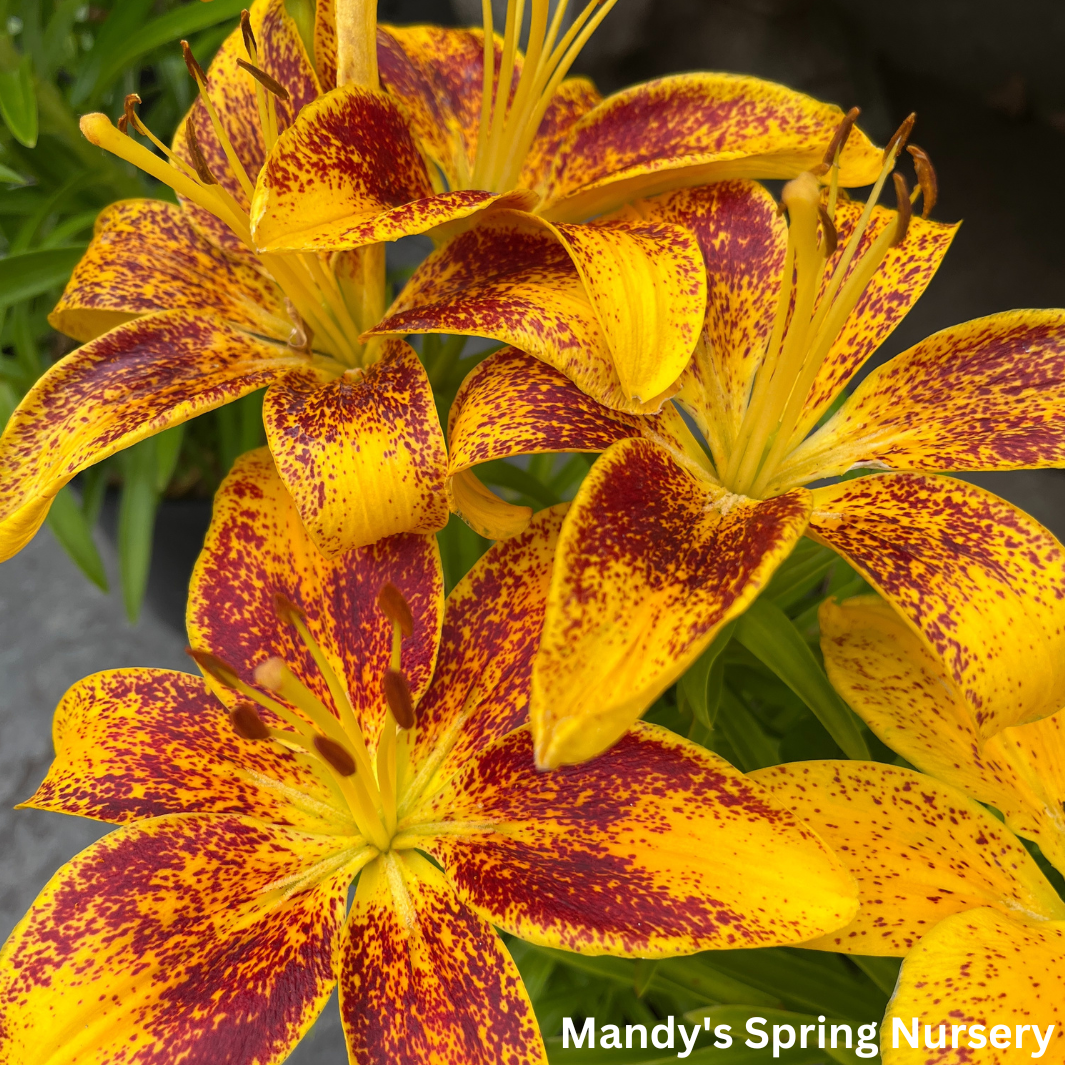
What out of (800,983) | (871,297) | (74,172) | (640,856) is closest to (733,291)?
(871,297)

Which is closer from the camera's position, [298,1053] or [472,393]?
[472,393]

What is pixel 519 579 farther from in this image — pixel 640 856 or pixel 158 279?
pixel 158 279

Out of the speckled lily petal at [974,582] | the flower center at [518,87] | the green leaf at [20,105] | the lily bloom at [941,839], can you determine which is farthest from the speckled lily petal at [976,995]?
the green leaf at [20,105]

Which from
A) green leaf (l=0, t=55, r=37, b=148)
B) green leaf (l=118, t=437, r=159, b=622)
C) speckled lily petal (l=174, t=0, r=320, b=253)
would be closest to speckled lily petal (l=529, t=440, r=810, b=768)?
speckled lily petal (l=174, t=0, r=320, b=253)

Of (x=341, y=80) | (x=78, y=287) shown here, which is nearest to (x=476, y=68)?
(x=341, y=80)

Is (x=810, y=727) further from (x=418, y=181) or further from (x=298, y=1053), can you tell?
(x=298, y=1053)

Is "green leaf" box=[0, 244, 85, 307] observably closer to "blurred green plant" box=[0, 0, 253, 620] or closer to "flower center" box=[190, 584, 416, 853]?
"blurred green plant" box=[0, 0, 253, 620]
